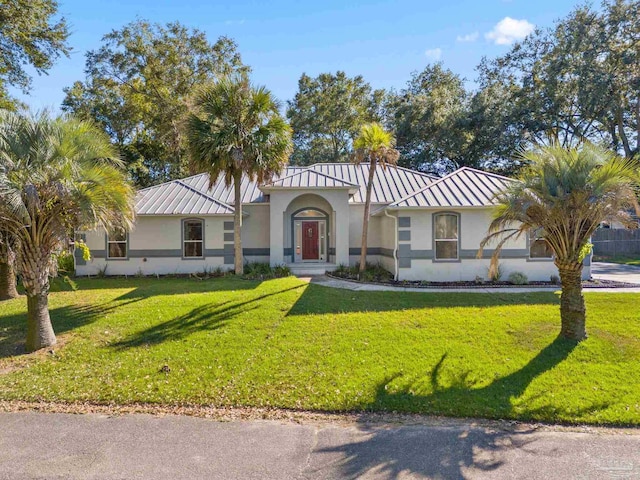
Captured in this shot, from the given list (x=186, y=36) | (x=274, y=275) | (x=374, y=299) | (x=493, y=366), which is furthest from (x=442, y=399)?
(x=186, y=36)

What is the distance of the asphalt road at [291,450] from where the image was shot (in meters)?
3.95

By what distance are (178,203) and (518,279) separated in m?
13.5

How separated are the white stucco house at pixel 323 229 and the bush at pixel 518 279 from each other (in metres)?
0.33

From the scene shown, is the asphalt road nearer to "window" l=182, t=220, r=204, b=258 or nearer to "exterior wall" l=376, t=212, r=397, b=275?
"exterior wall" l=376, t=212, r=397, b=275

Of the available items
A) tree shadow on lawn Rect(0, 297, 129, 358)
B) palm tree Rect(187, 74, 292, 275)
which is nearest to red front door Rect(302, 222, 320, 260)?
palm tree Rect(187, 74, 292, 275)

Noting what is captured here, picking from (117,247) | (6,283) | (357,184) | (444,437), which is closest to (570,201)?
(444,437)

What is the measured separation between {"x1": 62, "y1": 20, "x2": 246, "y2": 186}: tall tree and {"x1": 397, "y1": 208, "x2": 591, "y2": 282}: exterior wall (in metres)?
17.7

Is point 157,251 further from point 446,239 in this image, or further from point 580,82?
point 580,82

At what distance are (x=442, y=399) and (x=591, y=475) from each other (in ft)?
6.66

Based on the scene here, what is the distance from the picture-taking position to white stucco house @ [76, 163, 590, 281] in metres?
13.5

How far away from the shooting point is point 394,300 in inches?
418

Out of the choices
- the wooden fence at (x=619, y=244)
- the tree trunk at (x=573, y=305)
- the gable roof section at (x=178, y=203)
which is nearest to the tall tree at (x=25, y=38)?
the gable roof section at (x=178, y=203)

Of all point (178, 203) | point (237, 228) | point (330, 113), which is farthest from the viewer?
point (330, 113)

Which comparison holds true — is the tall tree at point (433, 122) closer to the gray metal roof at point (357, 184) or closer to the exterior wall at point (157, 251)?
the gray metal roof at point (357, 184)
